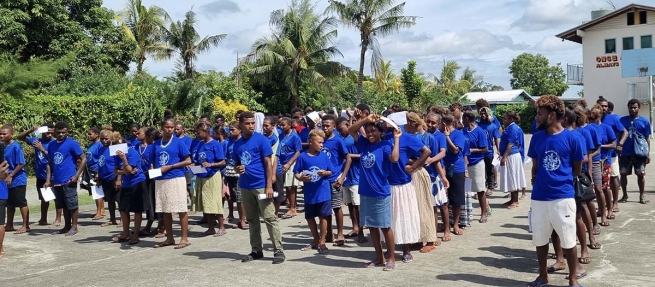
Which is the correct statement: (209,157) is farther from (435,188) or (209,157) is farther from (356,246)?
(435,188)

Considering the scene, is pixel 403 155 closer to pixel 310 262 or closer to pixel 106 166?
pixel 310 262

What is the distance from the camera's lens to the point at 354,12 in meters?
35.2

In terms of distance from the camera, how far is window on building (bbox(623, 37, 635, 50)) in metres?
41.4

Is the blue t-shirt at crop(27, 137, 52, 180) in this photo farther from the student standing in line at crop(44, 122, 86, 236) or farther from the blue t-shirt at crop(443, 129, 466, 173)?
the blue t-shirt at crop(443, 129, 466, 173)

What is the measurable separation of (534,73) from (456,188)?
251 feet

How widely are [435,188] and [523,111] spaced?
37.3 metres

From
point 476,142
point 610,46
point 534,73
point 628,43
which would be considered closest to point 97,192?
point 476,142

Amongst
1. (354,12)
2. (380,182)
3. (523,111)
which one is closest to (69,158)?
(380,182)

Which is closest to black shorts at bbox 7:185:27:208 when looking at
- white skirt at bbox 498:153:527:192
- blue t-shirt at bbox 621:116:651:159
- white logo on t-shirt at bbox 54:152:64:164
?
white logo on t-shirt at bbox 54:152:64:164

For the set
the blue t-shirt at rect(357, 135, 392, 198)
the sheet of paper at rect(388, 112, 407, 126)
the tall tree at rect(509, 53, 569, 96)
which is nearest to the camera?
the blue t-shirt at rect(357, 135, 392, 198)

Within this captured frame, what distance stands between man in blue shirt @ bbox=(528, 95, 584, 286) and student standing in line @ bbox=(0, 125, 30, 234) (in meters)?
7.77

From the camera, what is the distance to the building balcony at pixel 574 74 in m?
46.8

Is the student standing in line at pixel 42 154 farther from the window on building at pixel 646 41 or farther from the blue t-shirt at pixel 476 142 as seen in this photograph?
the window on building at pixel 646 41

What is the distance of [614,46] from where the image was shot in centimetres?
4212
